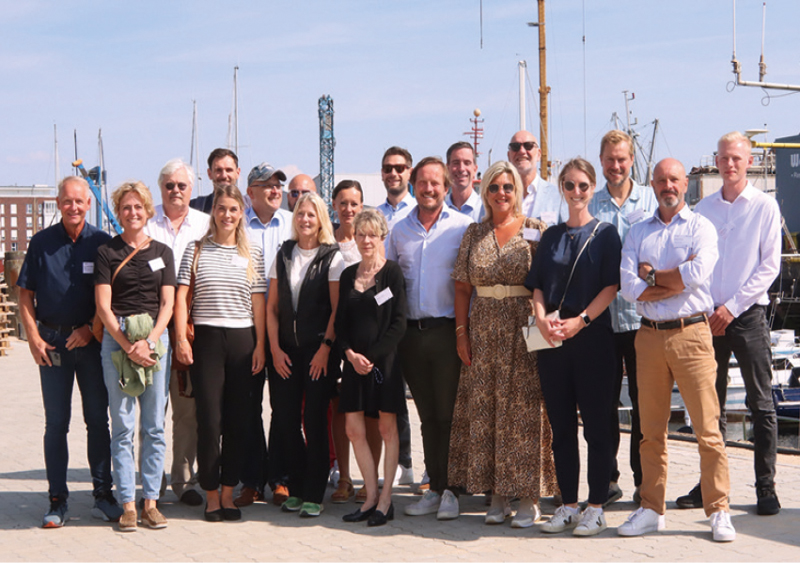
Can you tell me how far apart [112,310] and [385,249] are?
1.94 metres

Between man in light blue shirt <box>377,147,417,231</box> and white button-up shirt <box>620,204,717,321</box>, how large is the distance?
2.10 meters

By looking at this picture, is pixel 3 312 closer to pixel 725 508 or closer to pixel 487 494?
pixel 487 494

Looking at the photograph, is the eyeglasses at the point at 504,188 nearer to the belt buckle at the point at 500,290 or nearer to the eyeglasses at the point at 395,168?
the belt buckle at the point at 500,290

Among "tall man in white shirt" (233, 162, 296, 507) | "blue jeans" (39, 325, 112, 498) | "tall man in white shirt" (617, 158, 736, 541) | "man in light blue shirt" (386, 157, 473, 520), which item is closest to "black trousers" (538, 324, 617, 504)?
"tall man in white shirt" (617, 158, 736, 541)

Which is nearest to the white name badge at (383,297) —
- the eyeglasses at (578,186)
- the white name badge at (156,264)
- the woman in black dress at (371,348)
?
the woman in black dress at (371,348)

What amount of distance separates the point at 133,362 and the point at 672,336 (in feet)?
11.3

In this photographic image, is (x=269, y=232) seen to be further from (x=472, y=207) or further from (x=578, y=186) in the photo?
(x=578, y=186)

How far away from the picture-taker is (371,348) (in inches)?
230

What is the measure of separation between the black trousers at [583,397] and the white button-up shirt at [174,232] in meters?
2.82

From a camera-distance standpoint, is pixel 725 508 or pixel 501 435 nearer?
pixel 725 508

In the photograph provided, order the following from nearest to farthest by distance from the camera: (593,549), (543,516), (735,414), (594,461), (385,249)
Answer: (593,549), (594,461), (543,516), (385,249), (735,414)

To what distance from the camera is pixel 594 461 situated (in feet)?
18.1

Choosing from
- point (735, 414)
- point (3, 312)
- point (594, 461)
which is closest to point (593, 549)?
point (594, 461)

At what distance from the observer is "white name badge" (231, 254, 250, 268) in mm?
6074
